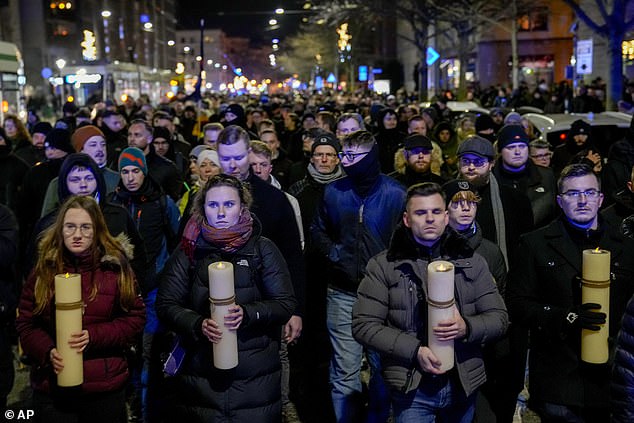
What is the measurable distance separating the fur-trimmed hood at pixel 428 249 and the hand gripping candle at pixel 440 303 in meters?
0.32

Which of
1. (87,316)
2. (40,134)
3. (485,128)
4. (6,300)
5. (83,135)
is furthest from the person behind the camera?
(40,134)

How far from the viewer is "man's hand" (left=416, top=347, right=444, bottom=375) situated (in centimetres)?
410

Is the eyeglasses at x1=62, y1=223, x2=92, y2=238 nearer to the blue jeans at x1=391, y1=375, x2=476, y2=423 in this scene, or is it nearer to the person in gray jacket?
the person in gray jacket

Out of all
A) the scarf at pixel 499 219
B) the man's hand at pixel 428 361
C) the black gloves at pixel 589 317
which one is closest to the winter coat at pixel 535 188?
the scarf at pixel 499 219

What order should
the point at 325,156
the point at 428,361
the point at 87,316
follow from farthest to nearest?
the point at 325,156, the point at 87,316, the point at 428,361

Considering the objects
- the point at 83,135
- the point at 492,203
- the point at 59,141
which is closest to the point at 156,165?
the point at 83,135

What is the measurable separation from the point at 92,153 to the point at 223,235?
151 inches

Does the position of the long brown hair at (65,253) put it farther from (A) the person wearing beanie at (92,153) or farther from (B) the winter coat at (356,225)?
(A) the person wearing beanie at (92,153)

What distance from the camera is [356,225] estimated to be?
239 inches

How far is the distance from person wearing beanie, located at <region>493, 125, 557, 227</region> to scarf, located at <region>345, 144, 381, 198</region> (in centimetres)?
194

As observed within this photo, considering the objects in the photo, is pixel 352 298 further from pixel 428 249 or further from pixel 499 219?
pixel 428 249

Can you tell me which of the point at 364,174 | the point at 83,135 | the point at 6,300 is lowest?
the point at 6,300

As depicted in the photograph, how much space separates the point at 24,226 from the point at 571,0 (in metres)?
20.3

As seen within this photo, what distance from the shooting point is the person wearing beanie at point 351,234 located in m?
6.07
